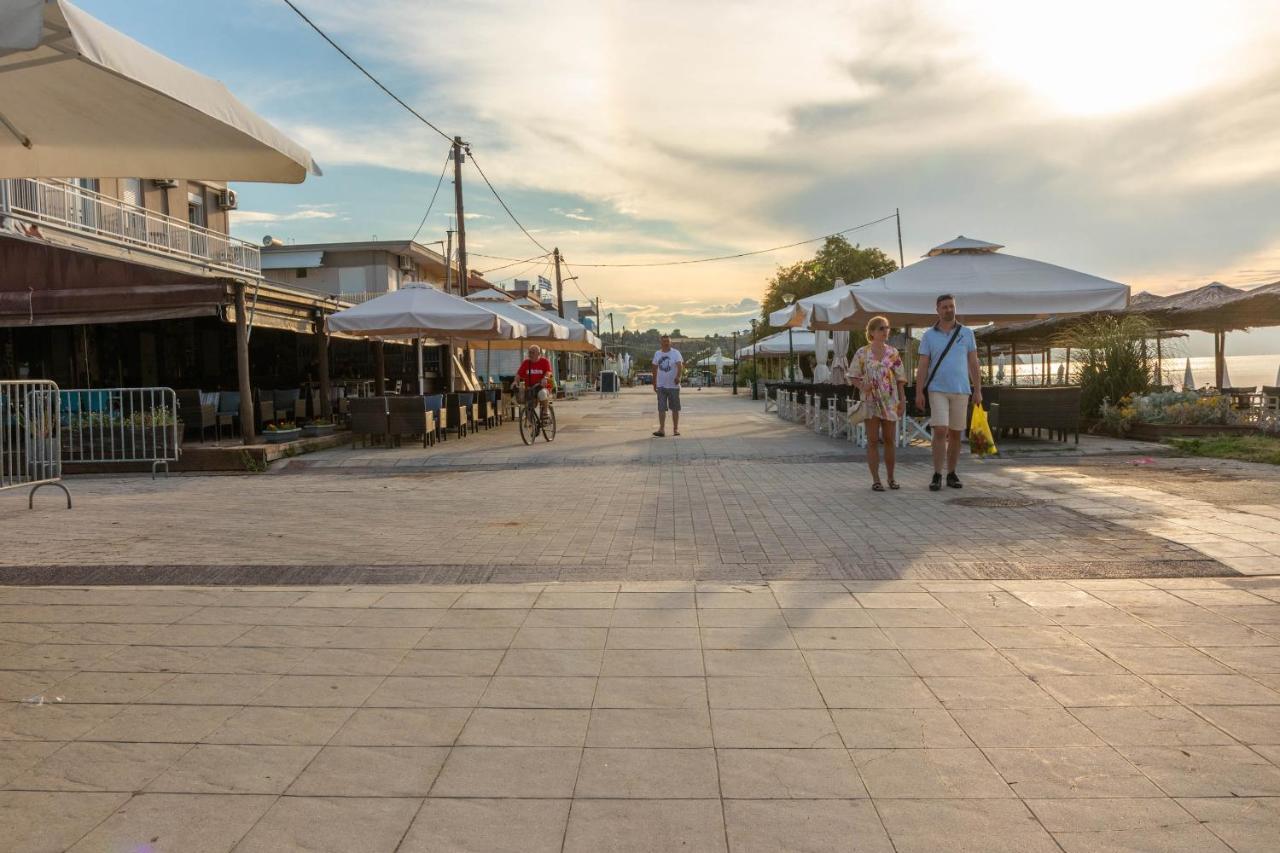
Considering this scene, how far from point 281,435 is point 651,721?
11721mm

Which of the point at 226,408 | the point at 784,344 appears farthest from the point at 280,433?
the point at 784,344

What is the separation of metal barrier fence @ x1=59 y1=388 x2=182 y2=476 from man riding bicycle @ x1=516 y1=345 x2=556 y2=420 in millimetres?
5254

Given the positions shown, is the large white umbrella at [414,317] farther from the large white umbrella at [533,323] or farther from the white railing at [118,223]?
the white railing at [118,223]

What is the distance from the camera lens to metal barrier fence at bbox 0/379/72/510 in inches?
270

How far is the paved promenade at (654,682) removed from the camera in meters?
2.37

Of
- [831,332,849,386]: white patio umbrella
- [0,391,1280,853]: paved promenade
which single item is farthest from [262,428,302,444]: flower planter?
[831,332,849,386]: white patio umbrella

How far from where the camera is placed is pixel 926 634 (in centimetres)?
391

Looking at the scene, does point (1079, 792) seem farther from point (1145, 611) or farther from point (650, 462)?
point (650, 462)

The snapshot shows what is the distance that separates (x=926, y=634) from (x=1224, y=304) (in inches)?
547

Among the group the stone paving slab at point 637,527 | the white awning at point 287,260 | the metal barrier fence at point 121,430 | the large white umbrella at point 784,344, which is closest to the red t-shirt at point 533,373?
the stone paving slab at point 637,527

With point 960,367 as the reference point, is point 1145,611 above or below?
below

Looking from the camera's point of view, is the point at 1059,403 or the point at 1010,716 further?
the point at 1059,403

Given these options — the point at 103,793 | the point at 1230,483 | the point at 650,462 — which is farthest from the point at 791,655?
the point at 650,462

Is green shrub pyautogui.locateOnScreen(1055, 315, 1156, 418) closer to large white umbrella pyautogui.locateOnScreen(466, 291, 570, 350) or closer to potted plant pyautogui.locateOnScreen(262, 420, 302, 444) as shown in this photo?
large white umbrella pyautogui.locateOnScreen(466, 291, 570, 350)
